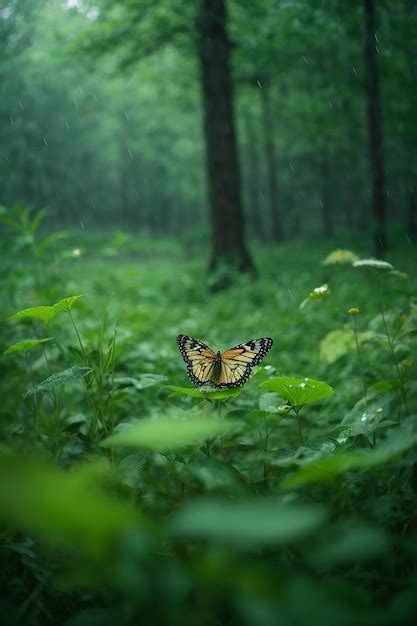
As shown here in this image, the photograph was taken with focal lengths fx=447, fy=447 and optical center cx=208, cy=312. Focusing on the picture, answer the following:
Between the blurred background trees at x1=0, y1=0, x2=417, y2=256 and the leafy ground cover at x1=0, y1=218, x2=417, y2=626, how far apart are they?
553 cm

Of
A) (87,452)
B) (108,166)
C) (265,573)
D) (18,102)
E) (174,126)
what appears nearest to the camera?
(265,573)

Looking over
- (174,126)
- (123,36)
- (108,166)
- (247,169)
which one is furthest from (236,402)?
(108,166)

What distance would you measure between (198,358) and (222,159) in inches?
245

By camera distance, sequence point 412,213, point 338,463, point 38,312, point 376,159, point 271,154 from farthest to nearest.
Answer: point 271,154 → point 412,213 → point 376,159 → point 38,312 → point 338,463

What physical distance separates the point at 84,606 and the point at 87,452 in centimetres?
65

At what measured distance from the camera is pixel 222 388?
1866 millimetres

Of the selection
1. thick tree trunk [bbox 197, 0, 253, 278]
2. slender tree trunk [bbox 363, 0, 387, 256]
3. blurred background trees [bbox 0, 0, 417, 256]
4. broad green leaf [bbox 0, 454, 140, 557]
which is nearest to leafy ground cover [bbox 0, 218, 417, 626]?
broad green leaf [bbox 0, 454, 140, 557]

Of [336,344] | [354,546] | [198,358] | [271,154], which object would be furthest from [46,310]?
[271,154]

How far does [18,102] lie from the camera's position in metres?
20.3

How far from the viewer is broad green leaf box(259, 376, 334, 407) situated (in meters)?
1.47

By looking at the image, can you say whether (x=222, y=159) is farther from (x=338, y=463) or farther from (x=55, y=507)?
(x=55, y=507)

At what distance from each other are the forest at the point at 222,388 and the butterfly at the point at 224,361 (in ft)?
0.04

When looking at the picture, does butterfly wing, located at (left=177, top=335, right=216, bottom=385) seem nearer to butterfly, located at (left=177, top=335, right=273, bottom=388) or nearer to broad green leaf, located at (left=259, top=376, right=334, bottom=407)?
butterfly, located at (left=177, top=335, right=273, bottom=388)

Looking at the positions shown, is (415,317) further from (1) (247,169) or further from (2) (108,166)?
(2) (108,166)
